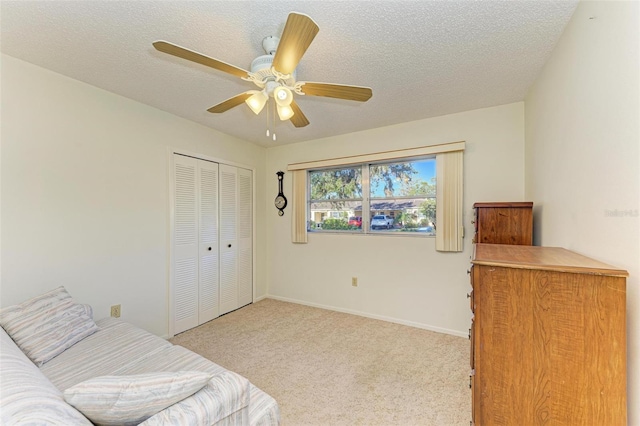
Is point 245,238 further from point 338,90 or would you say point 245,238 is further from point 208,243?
point 338,90

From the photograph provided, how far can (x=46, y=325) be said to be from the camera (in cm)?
167

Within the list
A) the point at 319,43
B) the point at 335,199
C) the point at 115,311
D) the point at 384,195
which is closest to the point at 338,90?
the point at 319,43

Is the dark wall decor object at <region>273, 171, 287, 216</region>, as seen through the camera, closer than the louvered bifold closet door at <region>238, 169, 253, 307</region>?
No

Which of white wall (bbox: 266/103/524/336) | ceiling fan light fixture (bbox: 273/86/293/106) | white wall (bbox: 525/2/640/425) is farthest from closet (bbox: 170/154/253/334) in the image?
white wall (bbox: 525/2/640/425)

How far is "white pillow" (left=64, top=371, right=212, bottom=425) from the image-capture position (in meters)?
0.88

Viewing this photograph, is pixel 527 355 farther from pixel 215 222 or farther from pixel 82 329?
pixel 215 222

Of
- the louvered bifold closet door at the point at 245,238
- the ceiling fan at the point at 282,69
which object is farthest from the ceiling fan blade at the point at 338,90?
the louvered bifold closet door at the point at 245,238

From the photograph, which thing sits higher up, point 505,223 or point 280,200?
point 280,200

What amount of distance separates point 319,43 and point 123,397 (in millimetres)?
2025

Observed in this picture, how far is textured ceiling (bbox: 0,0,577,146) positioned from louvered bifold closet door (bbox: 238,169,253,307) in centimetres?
151

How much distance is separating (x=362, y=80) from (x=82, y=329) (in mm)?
2761

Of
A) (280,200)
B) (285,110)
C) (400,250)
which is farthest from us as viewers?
(280,200)

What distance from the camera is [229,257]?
3.69 metres

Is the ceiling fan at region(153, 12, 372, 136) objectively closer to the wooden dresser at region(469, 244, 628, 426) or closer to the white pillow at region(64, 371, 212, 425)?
the wooden dresser at region(469, 244, 628, 426)
